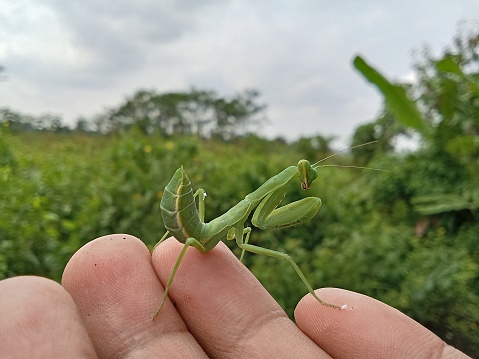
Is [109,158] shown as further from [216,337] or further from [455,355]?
[455,355]

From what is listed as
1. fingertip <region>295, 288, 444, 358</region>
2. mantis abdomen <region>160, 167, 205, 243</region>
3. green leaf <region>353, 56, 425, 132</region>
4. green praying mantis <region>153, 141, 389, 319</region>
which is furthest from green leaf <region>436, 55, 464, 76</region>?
mantis abdomen <region>160, 167, 205, 243</region>

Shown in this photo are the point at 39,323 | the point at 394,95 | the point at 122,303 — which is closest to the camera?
the point at 39,323

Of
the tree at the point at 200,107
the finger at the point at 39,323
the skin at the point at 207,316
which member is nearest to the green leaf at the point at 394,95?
the skin at the point at 207,316

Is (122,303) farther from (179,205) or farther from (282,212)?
(282,212)

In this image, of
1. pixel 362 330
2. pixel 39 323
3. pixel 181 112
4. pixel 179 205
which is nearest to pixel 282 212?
pixel 179 205

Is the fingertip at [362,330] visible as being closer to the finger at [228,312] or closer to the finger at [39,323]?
the finger at [228,312]

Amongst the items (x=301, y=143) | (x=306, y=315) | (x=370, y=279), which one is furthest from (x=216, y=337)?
(x=301, y=143)
